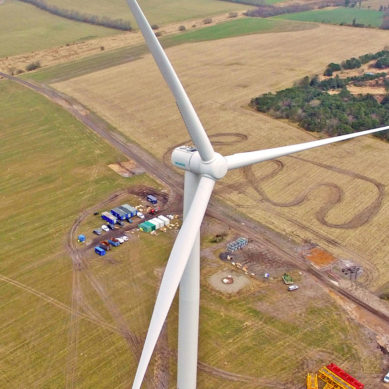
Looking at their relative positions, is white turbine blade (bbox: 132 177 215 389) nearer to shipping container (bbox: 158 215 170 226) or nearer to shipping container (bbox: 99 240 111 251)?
shipping container (bbox: 99 240 111 251)

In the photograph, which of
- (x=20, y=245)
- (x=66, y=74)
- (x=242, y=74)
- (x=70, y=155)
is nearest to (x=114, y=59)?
(x=66, y=74)

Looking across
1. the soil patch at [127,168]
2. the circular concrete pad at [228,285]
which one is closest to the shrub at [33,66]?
the soil patch at [127,168]

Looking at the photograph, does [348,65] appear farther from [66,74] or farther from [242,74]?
[66,74]

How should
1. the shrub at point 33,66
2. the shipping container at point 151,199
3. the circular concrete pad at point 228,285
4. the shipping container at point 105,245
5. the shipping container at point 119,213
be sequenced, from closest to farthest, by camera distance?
1. the circular concrete pad at point 228,285
2. the shipping container at point 105,245
3. the shipping container at point 119,213
4. the shipping container at point 151,199
5. the shrub at point 33,66

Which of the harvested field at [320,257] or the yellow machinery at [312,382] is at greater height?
the yellow machinery at [312,382]

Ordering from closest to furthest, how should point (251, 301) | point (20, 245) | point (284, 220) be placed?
point (251, 301)
point (20, 245)
point (284, 220)

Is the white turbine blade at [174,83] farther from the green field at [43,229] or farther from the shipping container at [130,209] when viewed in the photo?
the shipping container at [130,209]

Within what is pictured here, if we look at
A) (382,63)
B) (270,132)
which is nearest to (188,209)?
(270,132)
